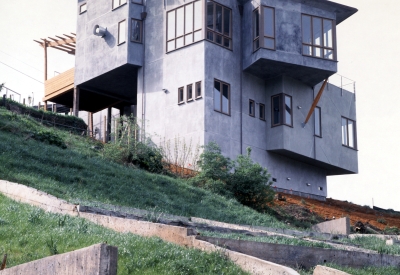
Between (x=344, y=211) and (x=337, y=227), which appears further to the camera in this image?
(x=344, y=211)

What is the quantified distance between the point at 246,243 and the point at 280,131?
73.9 feet

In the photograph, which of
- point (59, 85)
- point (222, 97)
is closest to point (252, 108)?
point (222, 97)

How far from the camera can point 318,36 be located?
35.7 metres

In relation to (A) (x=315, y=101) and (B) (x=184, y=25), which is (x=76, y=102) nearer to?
(B) (x=184, y=25)

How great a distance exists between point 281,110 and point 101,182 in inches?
571

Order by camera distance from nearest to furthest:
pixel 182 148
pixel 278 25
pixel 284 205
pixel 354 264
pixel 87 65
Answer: pixel 354 264 → pixel 284 205 → pixel 182 148 → pixel 278 25 → pixel 87 65

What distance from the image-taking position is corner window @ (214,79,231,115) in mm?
33094

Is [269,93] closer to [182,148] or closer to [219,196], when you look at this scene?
[182,148]

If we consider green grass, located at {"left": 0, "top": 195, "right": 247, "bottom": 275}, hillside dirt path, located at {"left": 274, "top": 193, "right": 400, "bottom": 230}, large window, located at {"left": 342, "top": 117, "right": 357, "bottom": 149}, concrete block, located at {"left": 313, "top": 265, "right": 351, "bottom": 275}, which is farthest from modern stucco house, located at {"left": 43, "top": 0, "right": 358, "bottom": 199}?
concrete block, located at {"left": 313, "top": 265, "right": 351, "bottom": 275}

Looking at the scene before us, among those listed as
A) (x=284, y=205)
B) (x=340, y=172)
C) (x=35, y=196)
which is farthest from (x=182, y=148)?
(x=35, y=196)

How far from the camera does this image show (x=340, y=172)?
39.8 m

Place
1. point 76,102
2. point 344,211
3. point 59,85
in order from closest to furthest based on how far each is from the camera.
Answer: point 344,211, point 76,102, point 59,85

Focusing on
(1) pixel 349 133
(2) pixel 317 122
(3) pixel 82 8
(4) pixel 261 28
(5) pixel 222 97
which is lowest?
(1) pixel 349 133

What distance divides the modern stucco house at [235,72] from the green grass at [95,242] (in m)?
18.8
